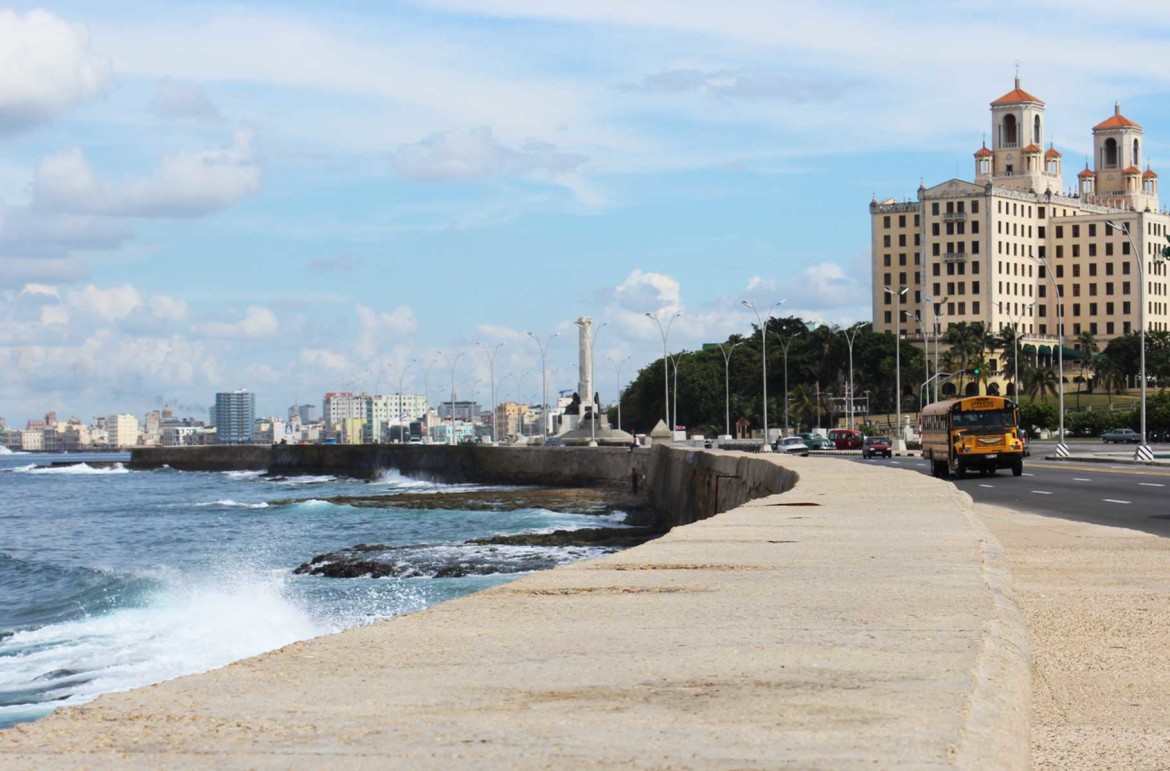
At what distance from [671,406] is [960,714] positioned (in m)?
Answer: 156

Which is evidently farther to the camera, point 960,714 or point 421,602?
point 421,602

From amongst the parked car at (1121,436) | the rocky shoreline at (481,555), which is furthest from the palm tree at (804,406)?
the rocky shoreline at (481,555)

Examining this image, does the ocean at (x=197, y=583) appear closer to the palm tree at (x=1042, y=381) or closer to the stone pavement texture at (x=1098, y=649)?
the stone pavement texture at (x=1098, y=649)

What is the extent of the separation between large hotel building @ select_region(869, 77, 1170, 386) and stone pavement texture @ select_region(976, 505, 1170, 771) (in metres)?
172

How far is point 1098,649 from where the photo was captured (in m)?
10.0

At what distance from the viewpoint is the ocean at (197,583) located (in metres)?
22.4

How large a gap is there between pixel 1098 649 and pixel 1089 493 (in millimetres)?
22917

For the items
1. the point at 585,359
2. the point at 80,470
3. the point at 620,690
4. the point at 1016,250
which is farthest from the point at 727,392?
the point at 620,690

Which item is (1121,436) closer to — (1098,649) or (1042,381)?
(1042,381)

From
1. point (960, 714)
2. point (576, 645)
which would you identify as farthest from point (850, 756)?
point (576, 645)

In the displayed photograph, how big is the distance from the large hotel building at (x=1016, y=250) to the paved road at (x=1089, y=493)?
141m

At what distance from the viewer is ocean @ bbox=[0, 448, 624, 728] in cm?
2238

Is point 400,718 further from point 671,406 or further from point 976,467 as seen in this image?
point 671,406

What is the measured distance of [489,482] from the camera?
92.4 meters
